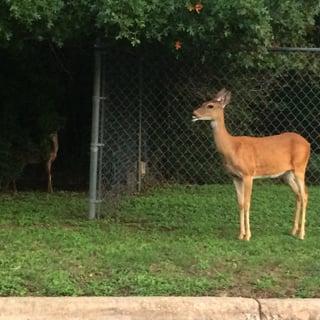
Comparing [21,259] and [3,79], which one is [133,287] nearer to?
[21,259]

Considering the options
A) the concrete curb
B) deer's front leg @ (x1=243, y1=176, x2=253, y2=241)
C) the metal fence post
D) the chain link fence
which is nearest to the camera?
the concrete curb

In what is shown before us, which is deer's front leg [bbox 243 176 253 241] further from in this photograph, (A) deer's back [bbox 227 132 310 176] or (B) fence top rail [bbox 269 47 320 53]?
(B) fence top rail [bbox 269 47 320 53]

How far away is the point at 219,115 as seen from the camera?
7.34 metres

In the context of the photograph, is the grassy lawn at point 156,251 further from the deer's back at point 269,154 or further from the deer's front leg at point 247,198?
the deer's back at point 269,154

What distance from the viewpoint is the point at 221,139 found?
729cm

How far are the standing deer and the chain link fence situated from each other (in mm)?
1673

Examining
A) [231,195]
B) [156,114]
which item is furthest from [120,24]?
[231,195]

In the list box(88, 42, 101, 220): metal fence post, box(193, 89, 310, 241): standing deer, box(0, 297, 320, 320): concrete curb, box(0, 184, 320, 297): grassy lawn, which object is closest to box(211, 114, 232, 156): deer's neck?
box(193, 89, 310, 241): standing deer

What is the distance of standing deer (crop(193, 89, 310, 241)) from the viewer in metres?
7.25

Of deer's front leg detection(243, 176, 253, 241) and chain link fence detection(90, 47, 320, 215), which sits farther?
chain link fence detection(90, 47, 320, 215)

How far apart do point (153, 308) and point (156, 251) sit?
1382mm

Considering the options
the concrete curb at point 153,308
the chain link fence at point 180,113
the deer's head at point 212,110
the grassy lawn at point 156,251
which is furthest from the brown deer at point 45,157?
the concrete curb at point 153,308

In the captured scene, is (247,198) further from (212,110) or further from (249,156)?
(212,110)

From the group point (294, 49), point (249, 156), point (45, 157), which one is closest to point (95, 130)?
point (249, 156)
